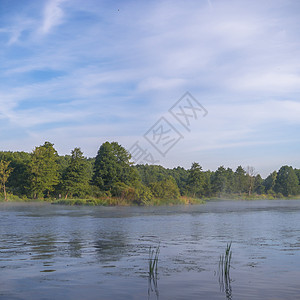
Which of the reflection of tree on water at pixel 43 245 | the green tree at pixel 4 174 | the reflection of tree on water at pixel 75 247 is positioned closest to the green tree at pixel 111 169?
the green tree at pixel 4 174

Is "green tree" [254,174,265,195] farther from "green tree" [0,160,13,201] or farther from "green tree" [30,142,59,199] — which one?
"green tree" [0,160,13,201]

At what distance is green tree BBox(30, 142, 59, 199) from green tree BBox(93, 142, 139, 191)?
368 inches

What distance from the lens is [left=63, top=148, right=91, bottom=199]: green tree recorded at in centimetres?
7138

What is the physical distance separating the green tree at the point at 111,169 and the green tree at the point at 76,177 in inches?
137

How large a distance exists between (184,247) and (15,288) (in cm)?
863

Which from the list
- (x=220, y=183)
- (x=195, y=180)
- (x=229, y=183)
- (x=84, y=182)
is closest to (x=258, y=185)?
(x=229, y=183)

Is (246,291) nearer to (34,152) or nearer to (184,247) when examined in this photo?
(184,247)

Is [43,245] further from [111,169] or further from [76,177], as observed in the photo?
[76,177]

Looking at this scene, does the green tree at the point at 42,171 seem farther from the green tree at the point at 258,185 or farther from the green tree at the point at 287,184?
the green tree at the point at 287,184

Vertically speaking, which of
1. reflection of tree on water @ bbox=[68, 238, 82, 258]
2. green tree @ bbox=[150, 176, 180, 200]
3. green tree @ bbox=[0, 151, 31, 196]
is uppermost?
green tree @ bbox=[0, 151, 31, 196]

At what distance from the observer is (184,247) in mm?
16391

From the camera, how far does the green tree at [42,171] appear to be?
71062 mm

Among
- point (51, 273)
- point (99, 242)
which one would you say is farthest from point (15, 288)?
point (99, 242)

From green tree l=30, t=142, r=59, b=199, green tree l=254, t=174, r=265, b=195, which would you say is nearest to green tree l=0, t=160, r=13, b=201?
green tree l=30, t=142, r=59, b=199
